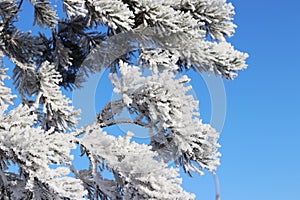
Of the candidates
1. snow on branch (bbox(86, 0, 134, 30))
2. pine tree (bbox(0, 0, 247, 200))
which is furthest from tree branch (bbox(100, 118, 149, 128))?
snow on branch (bbox(86, 0, 134, 30))

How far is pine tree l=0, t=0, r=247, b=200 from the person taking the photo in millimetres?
3898

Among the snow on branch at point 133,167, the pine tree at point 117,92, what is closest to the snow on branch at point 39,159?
the pine tree at point 117,92

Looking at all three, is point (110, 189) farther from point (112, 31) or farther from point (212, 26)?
point (212, 26)

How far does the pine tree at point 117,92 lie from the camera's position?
153 inches

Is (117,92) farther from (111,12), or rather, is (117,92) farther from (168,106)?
(111,12)

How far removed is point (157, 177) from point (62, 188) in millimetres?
902

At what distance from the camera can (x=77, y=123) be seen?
5340 mm

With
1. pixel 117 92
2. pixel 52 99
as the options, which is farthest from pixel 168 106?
pixel 52 99

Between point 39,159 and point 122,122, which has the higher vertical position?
point 122,122

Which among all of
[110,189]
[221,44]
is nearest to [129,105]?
[110,189]

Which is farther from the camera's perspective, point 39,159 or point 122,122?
point 122,122

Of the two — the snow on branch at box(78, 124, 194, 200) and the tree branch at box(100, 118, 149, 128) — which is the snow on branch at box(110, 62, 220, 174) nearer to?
the tree branch at box(100, 118, 149, 128)

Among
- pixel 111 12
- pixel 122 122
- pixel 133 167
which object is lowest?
pixel 133 167

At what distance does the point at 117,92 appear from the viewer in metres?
4.54
